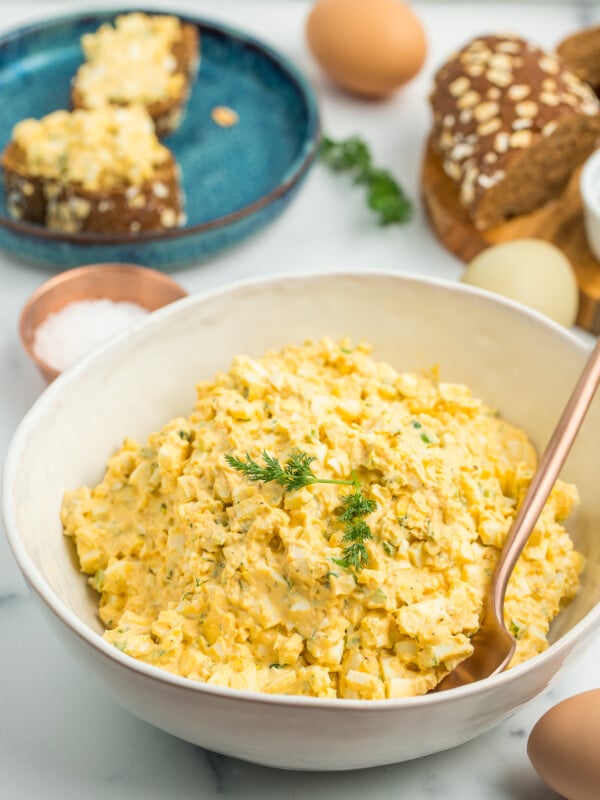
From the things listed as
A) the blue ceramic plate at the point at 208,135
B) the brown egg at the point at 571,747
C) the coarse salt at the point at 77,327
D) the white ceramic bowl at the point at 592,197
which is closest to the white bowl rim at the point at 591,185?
the white ceramic bowl at the point at 592,197

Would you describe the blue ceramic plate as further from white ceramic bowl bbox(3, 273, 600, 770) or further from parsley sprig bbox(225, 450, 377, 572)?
parsley sprig bbox(225, 450, 377, 572)

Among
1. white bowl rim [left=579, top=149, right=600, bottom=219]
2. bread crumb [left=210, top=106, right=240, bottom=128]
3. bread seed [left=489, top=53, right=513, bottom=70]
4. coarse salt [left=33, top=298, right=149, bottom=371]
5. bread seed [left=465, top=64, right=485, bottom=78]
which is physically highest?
bread seed [left=489, top=53, right=513, bottom=70]

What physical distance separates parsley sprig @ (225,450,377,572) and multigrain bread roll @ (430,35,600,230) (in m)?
1.40

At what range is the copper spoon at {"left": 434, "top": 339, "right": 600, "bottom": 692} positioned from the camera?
1553 millimetres

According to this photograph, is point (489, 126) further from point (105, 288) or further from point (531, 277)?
point (105, 288)

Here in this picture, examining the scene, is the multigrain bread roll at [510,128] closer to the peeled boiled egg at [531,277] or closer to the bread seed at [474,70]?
the bread seed at [474,70]

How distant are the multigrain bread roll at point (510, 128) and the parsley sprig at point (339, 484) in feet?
4.59

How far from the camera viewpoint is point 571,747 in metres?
1.51

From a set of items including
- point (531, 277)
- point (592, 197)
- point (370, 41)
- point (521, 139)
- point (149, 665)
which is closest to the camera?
point (149, 665)

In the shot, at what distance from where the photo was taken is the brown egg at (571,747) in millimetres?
1492

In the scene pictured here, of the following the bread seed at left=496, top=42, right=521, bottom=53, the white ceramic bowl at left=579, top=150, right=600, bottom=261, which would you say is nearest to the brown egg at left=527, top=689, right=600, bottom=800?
the white ceramic bowl at left=579, top=150, right=600, bottom=261

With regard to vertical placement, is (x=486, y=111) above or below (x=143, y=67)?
above

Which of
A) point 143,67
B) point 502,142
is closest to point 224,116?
point 143,67

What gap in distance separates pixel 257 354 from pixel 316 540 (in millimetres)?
682
